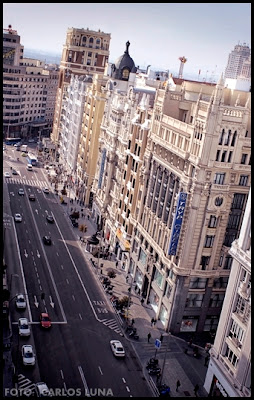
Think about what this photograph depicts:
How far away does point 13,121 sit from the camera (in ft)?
573

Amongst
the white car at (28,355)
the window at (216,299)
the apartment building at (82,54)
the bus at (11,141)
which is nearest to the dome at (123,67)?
the apartment building at (82,54)

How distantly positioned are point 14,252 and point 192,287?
3161cm

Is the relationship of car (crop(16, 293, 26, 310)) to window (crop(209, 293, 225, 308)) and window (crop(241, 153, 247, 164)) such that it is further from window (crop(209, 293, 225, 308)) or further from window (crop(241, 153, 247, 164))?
window (crop(241, 153, 247, 164))

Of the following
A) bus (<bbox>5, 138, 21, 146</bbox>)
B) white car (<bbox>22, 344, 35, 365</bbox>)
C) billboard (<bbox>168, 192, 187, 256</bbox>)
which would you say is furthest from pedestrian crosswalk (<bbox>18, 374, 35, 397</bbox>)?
bus (<bbox>5, 138, 21, 146</bbox>)

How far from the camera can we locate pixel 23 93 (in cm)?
17588

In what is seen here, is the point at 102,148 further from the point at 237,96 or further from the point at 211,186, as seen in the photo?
the point at 211,186

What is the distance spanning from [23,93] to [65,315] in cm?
12847

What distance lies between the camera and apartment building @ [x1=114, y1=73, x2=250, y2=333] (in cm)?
5997

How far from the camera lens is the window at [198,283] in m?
64.5

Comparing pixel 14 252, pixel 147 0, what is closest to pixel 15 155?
pixel 14 252

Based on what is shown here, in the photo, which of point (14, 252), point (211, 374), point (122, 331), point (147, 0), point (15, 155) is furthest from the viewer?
point (15, 155)

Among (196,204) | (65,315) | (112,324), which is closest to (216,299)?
(196,204)

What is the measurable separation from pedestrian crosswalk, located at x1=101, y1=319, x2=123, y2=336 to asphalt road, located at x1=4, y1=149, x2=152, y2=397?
5.8 inches

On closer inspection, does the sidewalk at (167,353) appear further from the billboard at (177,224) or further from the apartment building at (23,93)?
the apartment building at (23,93)
